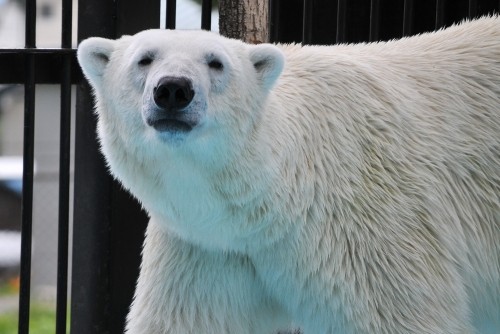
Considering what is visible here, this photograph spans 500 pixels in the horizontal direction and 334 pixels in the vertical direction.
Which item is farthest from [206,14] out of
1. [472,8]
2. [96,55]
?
[96,55]

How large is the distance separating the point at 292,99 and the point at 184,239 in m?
0.57

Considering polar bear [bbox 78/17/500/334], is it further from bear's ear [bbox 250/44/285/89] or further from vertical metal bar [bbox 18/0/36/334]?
vertical metal bar [bbox 18/0/36/334]

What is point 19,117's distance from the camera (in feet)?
42.4

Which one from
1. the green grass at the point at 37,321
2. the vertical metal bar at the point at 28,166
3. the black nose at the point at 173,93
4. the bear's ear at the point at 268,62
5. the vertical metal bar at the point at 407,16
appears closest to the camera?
the black nose at the point at 173,93

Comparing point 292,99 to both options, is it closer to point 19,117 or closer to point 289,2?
point 289,2

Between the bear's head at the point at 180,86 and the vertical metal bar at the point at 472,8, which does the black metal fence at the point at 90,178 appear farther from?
the bear's head at the point at 180,86

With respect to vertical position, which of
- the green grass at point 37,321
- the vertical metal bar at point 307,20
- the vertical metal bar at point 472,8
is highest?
the vertical metal bar at point 472,8

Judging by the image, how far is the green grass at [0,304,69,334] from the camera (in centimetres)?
945

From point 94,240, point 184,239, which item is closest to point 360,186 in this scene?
point 184,239

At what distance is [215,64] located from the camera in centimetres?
306

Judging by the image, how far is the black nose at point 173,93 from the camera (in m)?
2.85

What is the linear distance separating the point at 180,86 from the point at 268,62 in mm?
407

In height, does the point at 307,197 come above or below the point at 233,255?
above

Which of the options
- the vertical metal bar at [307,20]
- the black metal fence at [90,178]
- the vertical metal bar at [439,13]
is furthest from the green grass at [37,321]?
the vertical metal bar at [439,13]
